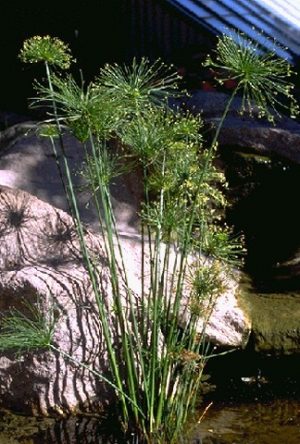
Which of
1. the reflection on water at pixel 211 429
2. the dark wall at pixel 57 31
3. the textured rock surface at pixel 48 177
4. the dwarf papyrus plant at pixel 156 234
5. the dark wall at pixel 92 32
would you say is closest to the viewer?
the dwarf papyrus plant at pixel 156 234

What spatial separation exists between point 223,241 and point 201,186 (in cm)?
28

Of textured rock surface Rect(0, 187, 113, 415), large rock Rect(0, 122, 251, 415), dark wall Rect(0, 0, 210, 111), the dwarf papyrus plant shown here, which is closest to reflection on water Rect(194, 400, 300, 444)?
the dwarf papyrus plant

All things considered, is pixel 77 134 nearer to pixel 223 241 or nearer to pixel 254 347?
pixel 223 241

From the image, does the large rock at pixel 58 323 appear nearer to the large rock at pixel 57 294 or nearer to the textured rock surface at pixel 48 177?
the large rock at pixel 57 294

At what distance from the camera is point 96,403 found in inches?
207

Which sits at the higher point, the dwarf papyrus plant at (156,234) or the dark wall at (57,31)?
the dark wall at (57,31)

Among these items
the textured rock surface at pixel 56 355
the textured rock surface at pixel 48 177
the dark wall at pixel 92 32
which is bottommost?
the textured rock surface at pixel 56 355

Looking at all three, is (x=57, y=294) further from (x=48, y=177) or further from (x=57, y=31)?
(x=57, y=31)

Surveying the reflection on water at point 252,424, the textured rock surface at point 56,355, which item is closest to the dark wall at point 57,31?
the textured rock surface at point 56,355

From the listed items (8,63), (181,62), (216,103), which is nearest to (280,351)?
(216,103)

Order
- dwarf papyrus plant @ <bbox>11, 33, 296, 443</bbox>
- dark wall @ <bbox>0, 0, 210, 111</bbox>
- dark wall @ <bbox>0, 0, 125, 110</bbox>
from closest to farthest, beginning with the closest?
dwarf papyrus plant @ <bbox>11, 33, 296, 443</bbox> < dark wall @ <bbox>0, 0, 210, 111</bbox> < dark wall @ <bbox>0, 0, 125, 110</bbox>

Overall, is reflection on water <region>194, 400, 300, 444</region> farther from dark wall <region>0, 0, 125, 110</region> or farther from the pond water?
dark wall <region>0, 0, 125, 110</region>

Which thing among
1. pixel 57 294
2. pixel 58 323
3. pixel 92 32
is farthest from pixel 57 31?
pixel 58 323

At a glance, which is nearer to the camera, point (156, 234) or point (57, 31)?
point (156, 234)
